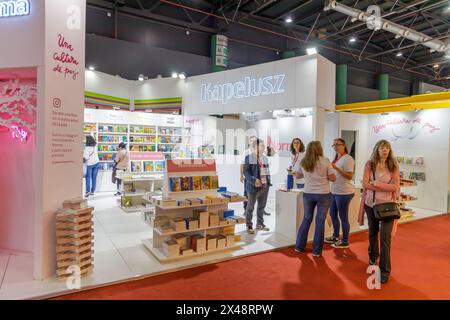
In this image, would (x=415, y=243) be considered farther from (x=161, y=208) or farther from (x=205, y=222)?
(x=161, y=208)

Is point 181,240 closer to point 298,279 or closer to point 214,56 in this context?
point 298,279

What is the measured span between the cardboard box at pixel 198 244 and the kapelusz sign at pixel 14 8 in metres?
3.02

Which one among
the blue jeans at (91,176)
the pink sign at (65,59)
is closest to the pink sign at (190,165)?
the pink sign at (65,59)

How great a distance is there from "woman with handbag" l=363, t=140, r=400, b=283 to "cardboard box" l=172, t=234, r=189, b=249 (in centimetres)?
220

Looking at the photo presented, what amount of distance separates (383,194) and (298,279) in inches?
50.2

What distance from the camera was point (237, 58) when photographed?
448 inches

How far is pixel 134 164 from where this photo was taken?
678 centimetres

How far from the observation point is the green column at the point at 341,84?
13.2 m

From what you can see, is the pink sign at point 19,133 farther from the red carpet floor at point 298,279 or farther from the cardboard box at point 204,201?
the cardboard box at point 204,201

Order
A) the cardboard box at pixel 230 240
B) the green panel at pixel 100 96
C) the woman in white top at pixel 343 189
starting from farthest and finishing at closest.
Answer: the green panel at pixel 100 96
the woman in white top at pixel 343 189
the cardboard box at pixel 230 240

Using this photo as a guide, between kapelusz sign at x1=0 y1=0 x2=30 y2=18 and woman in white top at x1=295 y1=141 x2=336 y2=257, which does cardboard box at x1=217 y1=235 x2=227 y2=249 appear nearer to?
woman in white top at x1=295 y1=141 x2=336 y2=257

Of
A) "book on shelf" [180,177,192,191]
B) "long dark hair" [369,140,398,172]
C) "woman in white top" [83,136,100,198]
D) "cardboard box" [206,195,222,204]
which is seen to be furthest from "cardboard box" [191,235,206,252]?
"woman in white top" [83,136,100,198]
